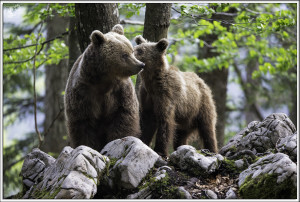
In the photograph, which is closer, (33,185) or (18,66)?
(33,185)

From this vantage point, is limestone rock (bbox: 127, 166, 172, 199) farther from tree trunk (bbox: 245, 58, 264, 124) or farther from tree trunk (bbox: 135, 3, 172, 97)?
tree trunk (bbox: 245, 58, 264, 124)

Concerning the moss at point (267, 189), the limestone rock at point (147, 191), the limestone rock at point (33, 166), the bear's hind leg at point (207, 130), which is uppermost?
the moss at point (267, 189)

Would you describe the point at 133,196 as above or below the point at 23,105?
above

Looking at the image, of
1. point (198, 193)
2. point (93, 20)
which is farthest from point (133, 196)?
point (93, 20)

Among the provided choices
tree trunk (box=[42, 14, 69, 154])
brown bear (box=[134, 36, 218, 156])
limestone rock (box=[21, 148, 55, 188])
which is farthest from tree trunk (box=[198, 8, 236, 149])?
limestone rock (box=[21, 148, 55, 188])

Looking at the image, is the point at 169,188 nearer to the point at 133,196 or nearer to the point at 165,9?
the point at 133,196

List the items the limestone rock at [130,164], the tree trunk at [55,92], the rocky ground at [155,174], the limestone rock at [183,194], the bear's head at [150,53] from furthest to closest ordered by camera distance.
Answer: the tree trunk at [55,92], the bear's head at [150,53], the limestone rock at [130,164], the limestone rock at [183,194], the rocky ground at [155,174]

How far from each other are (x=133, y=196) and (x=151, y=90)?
2717mm

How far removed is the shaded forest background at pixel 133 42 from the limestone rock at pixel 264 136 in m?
2.02

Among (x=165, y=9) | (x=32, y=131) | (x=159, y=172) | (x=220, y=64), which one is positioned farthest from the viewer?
(x=32, y=131)

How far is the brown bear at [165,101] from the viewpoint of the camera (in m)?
6.73

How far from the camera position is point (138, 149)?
4879 mm

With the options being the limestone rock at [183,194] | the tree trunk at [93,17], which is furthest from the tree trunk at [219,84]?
the limestone rock at [183,194]

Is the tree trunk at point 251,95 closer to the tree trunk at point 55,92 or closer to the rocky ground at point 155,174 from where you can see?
the tree trunk at point 55,92
